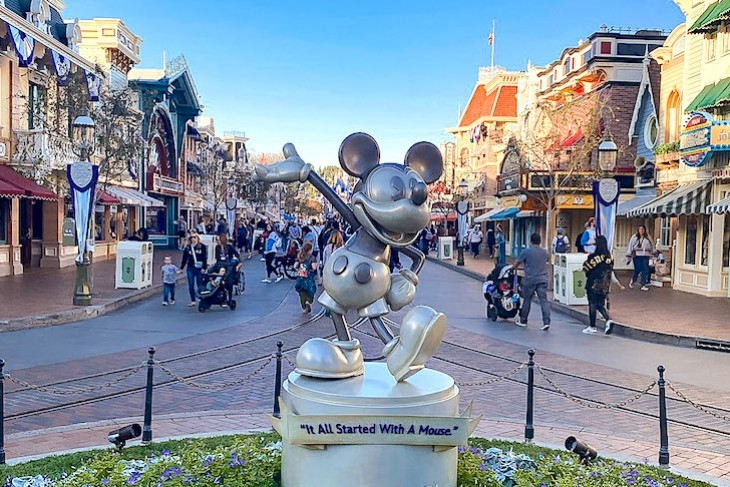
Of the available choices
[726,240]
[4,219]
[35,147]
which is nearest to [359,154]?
[726,240]

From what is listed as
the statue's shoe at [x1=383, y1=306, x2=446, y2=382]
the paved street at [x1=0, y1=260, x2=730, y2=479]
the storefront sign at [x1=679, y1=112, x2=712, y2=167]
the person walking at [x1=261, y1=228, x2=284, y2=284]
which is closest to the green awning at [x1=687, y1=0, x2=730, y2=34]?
the storefront sign at [x1=679, y1=112, x2=712, y2=167]

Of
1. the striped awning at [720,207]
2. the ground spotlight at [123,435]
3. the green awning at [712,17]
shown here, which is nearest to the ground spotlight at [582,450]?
the ground spotlight at [123,435]

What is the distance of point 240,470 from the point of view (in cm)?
538

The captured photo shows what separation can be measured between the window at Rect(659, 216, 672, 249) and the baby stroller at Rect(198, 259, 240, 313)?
1580cm

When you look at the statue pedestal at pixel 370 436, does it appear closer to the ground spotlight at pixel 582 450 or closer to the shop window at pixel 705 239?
the ground spotlight at pixel 582 450

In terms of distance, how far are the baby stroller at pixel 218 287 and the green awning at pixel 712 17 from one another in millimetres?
13005

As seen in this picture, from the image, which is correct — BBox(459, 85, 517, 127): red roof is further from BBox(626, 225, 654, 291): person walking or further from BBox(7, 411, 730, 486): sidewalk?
BBox(7, 411, 730, 486): sidewalk

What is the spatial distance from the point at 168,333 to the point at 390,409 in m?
8.83

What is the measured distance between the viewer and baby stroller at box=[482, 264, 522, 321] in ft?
47.5

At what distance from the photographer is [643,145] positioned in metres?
26.3

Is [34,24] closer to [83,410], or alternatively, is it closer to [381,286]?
[83,410]

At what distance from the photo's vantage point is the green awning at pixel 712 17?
17.5m

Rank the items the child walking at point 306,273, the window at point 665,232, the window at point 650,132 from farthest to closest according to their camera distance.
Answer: the window at point 650,132
the window at point 665,232
the child walking at point 306,273

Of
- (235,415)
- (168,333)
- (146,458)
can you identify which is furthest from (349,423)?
(168,333)
